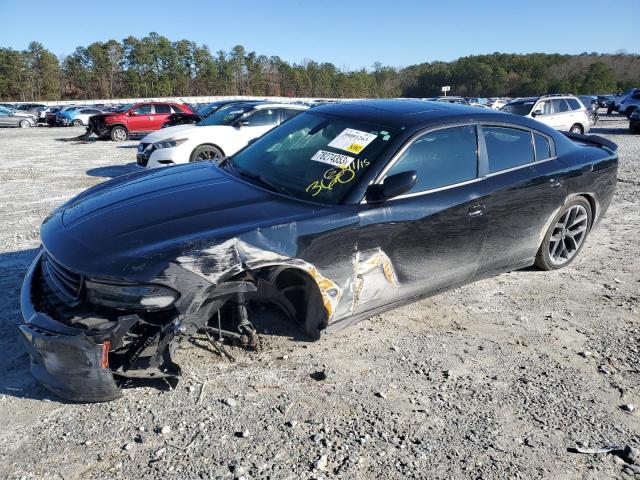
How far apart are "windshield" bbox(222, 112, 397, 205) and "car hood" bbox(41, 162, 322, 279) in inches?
6.7

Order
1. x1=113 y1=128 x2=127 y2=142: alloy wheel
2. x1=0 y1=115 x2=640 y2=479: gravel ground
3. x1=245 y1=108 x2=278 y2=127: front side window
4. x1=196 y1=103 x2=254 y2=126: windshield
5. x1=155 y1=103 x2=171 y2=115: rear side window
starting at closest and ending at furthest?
x1=0 y1=115 x2=640 y2=479: gravel ground < x1=245 y1=108 x2=278 y2=127: front side window < x1=196 y1=103 x2=254 y2=126: windshield < x1=113 y1=128 x2=127 y2=142: alloy wheel < x1=155 y1=103 x2=171 y2=115: rear side window

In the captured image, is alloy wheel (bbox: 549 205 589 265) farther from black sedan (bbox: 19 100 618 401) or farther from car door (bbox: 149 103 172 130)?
car door (bbox: 149 103 172 130)

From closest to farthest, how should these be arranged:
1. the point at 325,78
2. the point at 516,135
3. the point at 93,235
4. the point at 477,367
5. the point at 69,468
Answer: the point at 69,468 → the point at 93,235 → the point at 477,367 → the point at 516,135 → the point at 325,78

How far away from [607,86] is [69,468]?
A: 107489 millimetres

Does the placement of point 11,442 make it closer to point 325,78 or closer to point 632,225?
point 632,225

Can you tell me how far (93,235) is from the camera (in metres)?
2.78

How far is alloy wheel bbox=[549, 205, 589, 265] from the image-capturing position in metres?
4.55

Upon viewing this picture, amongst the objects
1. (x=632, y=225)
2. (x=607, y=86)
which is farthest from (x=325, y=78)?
(x=632, y=225)

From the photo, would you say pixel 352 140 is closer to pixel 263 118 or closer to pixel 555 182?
pixel 555 182

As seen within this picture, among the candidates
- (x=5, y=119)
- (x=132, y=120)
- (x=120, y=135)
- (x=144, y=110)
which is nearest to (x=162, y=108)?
(x=144, y=110)

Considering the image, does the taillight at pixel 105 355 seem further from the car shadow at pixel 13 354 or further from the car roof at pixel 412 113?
the car roof at pixel 412 113

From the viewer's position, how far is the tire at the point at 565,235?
4.46 m

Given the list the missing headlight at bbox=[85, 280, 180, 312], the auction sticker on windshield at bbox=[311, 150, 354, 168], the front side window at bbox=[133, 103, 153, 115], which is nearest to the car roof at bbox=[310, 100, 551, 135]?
the auction sticker on windshield at bbox=[311, 150, 354, 168]

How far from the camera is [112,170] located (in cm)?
1082
